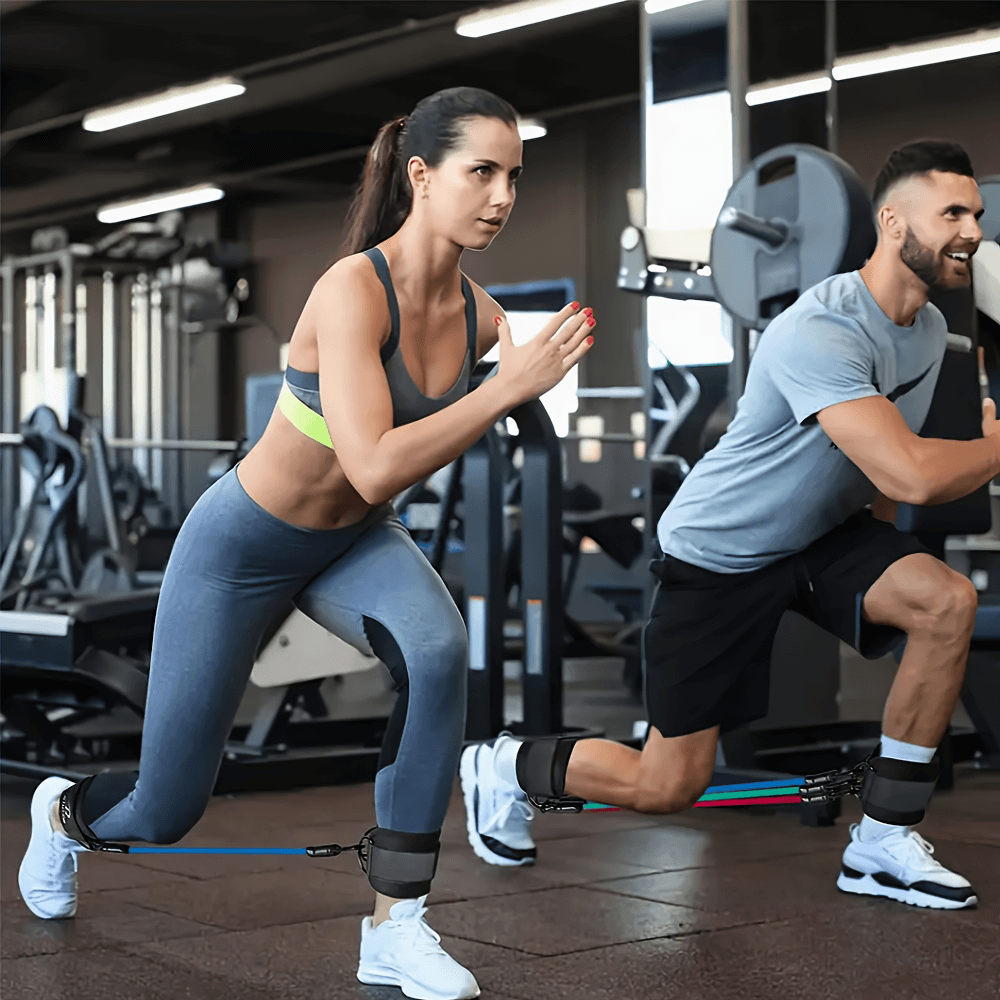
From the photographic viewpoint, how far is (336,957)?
7.65 feet

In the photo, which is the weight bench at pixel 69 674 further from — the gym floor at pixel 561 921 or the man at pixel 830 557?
the man at pixel 830 557

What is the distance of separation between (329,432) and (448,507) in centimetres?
305

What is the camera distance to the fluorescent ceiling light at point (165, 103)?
11492 millimetres

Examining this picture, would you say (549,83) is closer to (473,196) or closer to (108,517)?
(108,517)

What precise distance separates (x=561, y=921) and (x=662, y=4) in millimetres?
2625

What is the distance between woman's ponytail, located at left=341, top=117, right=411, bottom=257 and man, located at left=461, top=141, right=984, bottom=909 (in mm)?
770

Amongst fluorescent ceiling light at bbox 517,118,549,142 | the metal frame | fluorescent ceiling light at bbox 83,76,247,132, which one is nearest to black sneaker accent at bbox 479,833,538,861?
the metal frame

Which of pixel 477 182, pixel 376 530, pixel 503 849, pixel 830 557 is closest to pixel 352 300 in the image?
pixel 477 182

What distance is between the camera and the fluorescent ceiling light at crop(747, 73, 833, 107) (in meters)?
3.98

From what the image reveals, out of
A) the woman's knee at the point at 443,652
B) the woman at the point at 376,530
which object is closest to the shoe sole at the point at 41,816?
the woman at the point at 376,530

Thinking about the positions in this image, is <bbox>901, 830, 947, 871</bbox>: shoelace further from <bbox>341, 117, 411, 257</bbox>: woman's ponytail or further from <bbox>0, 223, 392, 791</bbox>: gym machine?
<bbox>341, 117, 411, 257</bbox>: woman's ponytail

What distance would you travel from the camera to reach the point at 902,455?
2.42 meters

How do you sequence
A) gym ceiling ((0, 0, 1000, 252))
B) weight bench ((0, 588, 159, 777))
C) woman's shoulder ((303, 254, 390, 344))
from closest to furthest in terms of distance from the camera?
1. woman's shoulder ((303, 254, 390, 344))
2. weight bench ((0, 588, 159, 777))
3. gym ceiling ((0, 0, 1000, 252))

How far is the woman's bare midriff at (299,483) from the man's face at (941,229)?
1.13 meters
